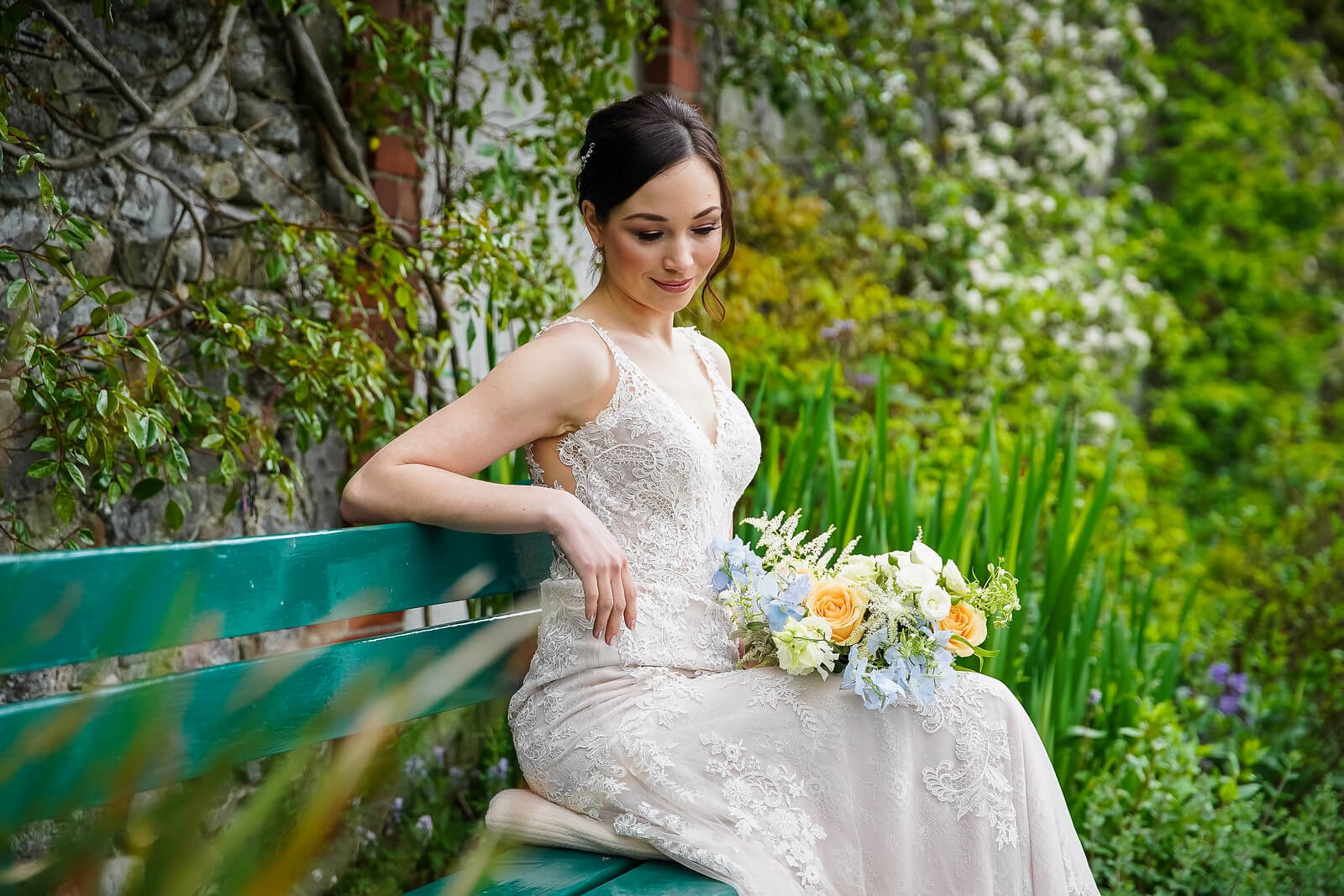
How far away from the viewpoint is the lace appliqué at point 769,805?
1824mm

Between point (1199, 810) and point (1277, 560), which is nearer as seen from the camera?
point (1199, 810)

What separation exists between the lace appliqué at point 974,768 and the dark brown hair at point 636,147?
1.06 meters

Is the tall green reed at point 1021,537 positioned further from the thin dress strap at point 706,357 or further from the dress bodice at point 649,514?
the dress bodice at point 649,514

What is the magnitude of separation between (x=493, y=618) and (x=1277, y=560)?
372cm

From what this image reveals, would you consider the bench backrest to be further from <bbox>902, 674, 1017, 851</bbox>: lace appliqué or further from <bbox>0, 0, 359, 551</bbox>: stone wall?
<bbox>0, 0, 359, 551</bbox>: stone wall

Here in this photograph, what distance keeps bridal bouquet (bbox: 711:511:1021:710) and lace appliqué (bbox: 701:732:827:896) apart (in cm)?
17

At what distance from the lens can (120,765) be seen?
0.75m

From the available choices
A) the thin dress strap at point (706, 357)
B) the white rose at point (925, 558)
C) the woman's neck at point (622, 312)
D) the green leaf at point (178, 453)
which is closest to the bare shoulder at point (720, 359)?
the thin dress strap at point (706, 357)

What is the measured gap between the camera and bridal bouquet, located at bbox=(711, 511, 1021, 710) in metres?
1.83

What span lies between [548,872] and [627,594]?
463 millimetres

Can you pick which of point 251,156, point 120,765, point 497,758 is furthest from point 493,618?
point 251,156

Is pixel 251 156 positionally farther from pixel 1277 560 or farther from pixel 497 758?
pixel 1277 560

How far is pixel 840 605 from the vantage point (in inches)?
74.3

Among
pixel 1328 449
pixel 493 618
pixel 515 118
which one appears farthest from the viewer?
pixel 1328 449
